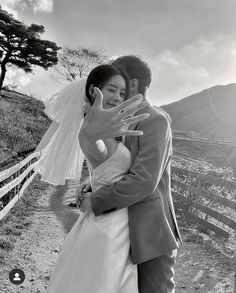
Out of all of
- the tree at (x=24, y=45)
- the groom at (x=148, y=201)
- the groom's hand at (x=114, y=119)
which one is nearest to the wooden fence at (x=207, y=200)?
the groom at (x=148, y=201)

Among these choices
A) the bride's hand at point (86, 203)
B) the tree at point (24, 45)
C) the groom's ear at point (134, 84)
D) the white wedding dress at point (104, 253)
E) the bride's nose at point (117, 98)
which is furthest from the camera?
the tree at point (24, 45)

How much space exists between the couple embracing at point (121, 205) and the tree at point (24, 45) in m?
30.2

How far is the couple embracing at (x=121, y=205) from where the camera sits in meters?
1.84

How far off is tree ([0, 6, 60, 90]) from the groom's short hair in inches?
1176

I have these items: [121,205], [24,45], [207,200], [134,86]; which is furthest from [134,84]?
[24,45]

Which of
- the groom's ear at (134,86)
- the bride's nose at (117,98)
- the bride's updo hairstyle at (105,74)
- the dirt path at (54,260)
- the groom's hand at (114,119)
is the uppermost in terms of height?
the bride's updo hairstyle at (105,74)

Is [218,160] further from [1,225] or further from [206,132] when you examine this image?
[206,132]

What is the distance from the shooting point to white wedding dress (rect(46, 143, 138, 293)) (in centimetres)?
187

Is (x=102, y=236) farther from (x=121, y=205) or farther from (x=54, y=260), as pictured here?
(x=54, y=260)

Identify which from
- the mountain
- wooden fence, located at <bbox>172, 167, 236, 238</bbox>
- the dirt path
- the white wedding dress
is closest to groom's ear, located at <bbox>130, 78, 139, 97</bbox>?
the white wedding dress

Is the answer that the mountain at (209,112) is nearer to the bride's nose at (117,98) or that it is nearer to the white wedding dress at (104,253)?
the bride's nose at (117,98)

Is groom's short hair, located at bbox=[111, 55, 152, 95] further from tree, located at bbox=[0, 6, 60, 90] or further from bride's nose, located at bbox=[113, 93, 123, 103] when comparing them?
tree, located at bbox=[0, 6, 60, 90]

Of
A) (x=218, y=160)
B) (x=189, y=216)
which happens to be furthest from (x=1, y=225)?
(x=218, y=160)

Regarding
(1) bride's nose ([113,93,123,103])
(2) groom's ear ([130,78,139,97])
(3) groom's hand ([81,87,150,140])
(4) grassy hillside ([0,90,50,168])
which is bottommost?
(4) grassy hillside ([0,90,50,168])
